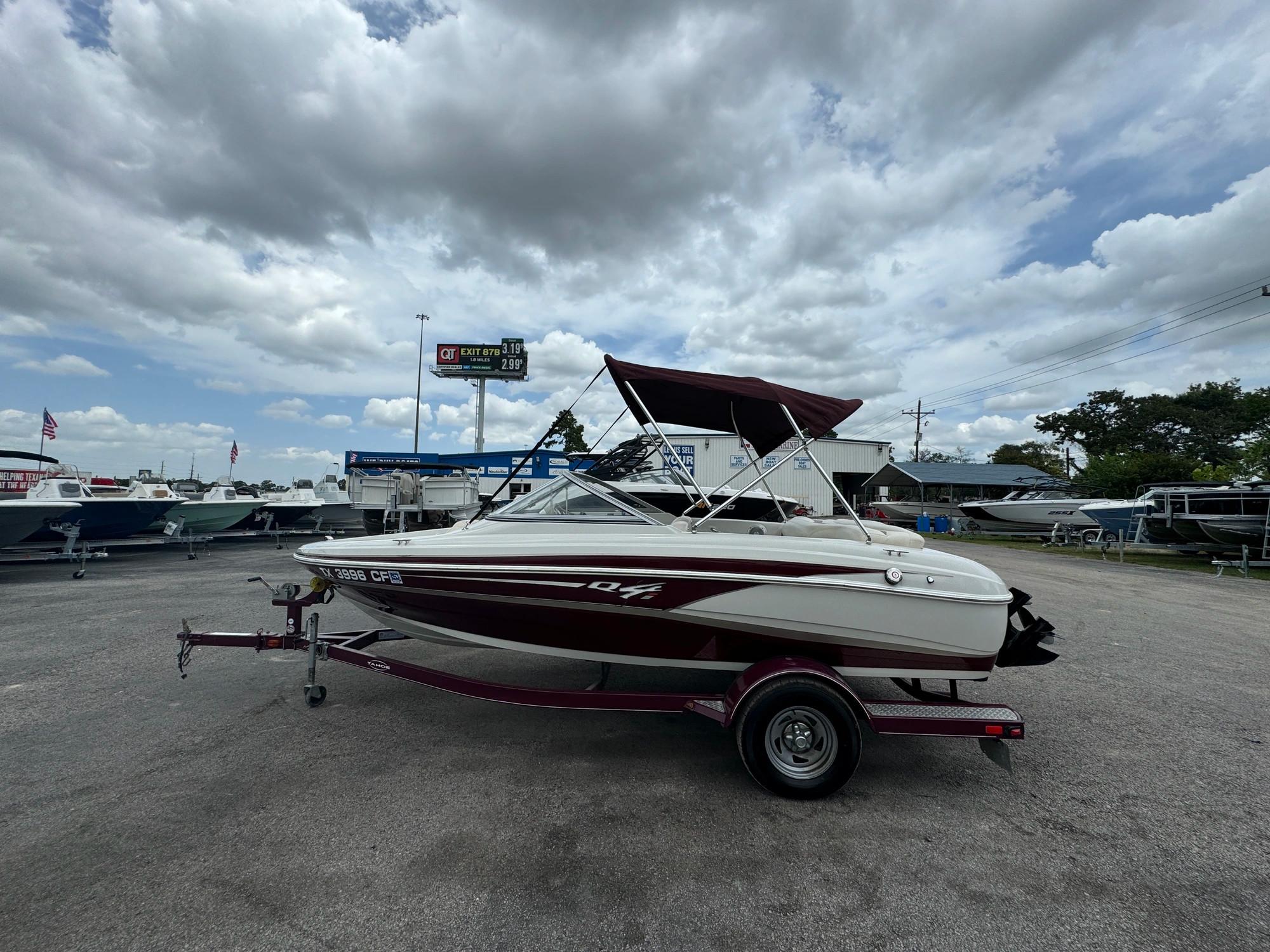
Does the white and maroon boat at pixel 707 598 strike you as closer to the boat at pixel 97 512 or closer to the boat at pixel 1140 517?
the boat at pixel 97 512

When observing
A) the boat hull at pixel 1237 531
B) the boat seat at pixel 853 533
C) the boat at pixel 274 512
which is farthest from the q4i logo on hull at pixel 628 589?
the boat hull at pixel 1237 531

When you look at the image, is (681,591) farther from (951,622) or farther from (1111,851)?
(1111,851)

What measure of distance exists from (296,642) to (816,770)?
3197 mm

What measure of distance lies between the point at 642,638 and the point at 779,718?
79 cm

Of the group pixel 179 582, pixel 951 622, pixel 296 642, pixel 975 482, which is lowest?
pixel 179 582

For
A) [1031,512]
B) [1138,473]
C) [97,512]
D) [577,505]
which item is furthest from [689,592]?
[1138,473]

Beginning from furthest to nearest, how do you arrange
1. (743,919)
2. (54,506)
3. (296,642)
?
(54,506) → (296,642) → (743,919)

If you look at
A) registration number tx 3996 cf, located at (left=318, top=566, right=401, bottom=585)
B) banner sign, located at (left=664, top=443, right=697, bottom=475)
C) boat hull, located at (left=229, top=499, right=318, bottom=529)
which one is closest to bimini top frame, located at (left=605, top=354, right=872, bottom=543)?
registration number tx 3996 cf, located at (left=318, top=566, right=401, bottom=585)

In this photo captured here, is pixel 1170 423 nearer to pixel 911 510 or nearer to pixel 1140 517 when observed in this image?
pixel 911 510

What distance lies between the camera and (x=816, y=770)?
2.82m

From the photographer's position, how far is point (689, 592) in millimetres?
2951

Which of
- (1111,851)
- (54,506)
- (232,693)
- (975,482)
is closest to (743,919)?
(1111,851)

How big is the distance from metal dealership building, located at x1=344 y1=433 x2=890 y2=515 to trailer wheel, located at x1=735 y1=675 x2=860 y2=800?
560 inches

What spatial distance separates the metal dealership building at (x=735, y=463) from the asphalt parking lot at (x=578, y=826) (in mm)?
13300
